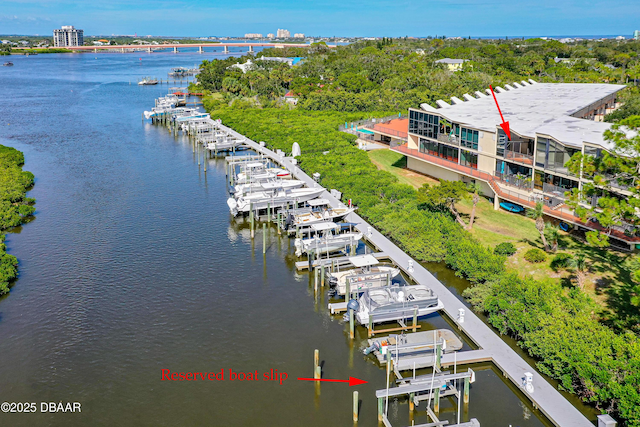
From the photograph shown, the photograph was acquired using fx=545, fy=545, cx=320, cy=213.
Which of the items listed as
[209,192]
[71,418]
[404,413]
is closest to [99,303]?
[71,418]

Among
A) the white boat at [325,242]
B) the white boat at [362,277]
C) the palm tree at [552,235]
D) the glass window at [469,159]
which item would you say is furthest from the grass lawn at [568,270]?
the white boat at [325,242]

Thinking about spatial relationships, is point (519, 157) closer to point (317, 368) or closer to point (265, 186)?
point (265, 186)

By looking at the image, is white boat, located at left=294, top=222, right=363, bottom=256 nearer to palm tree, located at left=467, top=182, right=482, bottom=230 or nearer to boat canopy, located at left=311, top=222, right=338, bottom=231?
boat canopy, located at left=311, top=222, right=338, bottom=231

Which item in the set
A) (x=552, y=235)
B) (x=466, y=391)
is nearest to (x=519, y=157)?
(x=552, y=235)

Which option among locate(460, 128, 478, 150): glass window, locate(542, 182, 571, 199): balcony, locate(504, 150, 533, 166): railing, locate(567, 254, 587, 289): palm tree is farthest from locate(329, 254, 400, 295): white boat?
locate(460, 128, 478, 150): glass window

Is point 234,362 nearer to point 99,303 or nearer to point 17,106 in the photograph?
point 99,303

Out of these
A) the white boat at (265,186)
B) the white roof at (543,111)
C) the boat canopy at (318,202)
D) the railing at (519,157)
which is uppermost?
the white roof at (543,111)

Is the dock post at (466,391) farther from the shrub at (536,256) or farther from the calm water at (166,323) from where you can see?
the shrub at (536,256)
